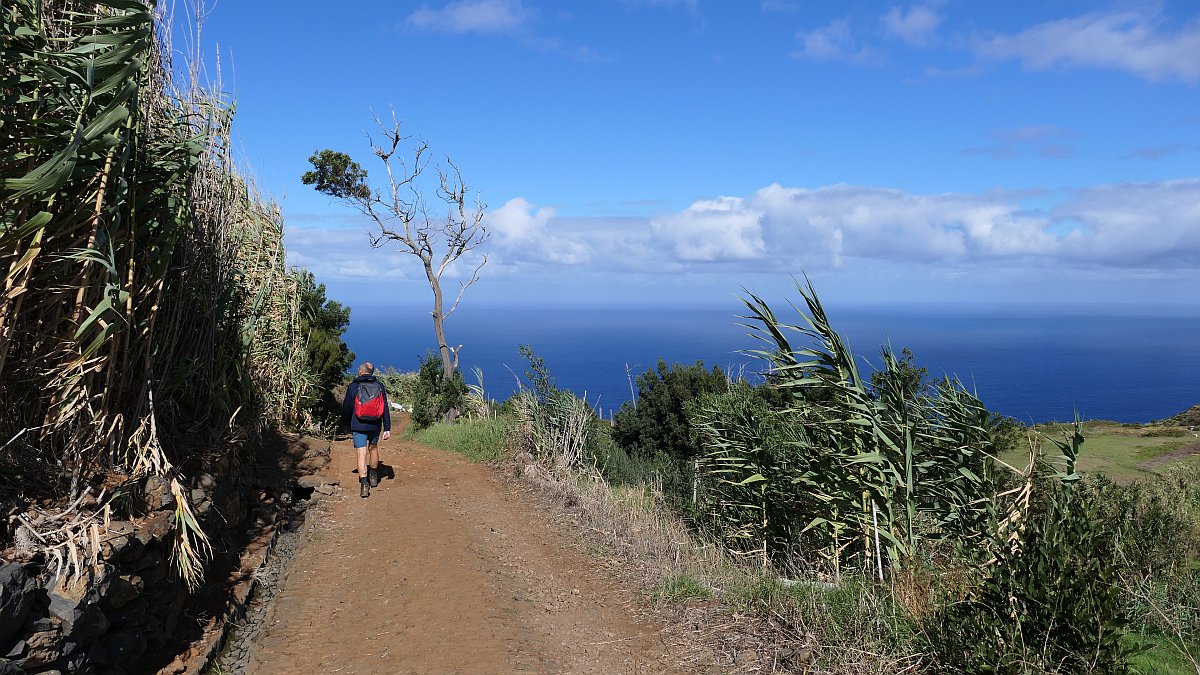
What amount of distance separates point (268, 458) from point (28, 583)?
6.55 m

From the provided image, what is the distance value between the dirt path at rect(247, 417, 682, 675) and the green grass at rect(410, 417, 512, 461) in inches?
114

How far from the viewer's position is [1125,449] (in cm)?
2119

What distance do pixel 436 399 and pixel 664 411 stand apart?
5.66m

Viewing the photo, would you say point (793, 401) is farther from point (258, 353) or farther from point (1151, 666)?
point (258, 353)

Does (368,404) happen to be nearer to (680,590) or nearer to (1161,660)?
(680,590)

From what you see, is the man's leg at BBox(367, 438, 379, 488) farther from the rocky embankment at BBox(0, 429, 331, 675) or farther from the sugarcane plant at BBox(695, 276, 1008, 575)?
the sugarcane plant at BBox(695, 276, 1008, 575)

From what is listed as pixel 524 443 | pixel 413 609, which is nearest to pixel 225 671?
pixel 413 609

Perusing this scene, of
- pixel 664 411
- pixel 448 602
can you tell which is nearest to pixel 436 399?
pixel 664 411

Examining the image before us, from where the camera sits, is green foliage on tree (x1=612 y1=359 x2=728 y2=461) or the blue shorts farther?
green foliage on tree (x1=612 y1=359 x2=728 y2=461)

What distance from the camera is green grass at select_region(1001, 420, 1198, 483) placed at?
1648cm

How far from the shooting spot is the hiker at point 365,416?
9.62 metres

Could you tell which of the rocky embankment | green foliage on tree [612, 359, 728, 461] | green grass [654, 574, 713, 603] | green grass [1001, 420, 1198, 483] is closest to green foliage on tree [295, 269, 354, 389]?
the rocky embankment

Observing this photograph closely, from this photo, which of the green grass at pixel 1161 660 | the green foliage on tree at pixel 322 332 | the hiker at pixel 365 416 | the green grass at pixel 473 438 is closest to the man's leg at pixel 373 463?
the hiker at pixel 365 416

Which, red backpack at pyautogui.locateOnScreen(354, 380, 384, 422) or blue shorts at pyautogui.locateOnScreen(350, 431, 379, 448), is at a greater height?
red backpack at pyautogui.locateOnScreen(354, 380, 384, 422)
